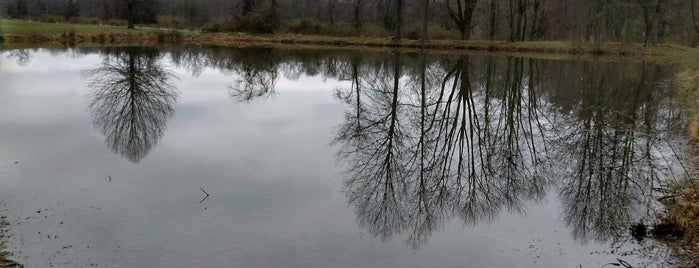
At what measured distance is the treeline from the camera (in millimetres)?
43406

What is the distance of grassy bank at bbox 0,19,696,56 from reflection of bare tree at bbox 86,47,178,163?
16684 millimetres

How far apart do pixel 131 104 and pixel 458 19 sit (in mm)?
37402

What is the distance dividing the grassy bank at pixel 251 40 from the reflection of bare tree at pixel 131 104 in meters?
16.7

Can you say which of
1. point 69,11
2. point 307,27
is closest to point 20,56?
point 307,27

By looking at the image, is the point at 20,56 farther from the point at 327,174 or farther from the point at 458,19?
the point at 458,19

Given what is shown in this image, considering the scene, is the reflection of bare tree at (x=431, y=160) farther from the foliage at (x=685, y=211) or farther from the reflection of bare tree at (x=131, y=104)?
the reflection of bare tree at (x=131, y=104)

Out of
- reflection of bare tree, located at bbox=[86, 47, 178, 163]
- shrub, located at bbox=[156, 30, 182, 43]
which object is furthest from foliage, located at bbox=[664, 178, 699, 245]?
shrub, located at bbox=[156, 30, 182, 43]

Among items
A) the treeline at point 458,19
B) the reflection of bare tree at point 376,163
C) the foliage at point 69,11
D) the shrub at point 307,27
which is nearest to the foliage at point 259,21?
the treeline at point 458,19

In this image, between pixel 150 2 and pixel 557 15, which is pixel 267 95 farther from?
pixel 557 15

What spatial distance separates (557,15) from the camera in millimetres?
56219

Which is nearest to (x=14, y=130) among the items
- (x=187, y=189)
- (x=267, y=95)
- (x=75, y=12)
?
(x=187, y=189)

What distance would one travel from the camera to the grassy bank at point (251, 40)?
119 ft

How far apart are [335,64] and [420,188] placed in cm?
1899

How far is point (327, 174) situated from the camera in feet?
28.9
